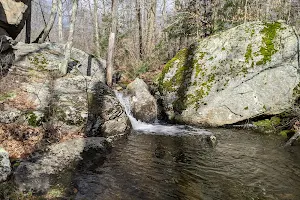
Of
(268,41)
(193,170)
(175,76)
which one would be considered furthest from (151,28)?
(193,170)

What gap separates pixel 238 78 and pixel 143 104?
4.07 metres

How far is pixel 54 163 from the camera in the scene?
5703 mm

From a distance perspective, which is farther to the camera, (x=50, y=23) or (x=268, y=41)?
(x=50, y=23)

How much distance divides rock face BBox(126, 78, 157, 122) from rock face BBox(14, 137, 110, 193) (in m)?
3.45

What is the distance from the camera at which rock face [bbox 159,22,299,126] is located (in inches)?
378

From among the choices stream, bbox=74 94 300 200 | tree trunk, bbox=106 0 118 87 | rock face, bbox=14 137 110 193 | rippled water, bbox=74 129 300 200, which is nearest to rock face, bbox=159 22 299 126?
stream, bbox=74 94 300 200

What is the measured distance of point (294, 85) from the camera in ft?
31.1

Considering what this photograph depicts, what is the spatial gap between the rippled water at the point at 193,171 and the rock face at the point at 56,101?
1.13m

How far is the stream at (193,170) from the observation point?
4.71 meters

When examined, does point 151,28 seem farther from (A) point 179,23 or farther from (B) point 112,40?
(B) point 112,40

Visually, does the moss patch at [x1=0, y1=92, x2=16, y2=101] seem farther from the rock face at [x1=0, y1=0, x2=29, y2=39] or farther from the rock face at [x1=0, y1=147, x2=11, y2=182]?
the rock face at [x1=0, y1=147, x2=11, y2=182]

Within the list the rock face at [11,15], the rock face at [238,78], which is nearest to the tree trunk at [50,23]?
the rock face at [11,15]

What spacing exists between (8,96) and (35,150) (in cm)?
252

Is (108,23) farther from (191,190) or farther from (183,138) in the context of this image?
(191,190)
